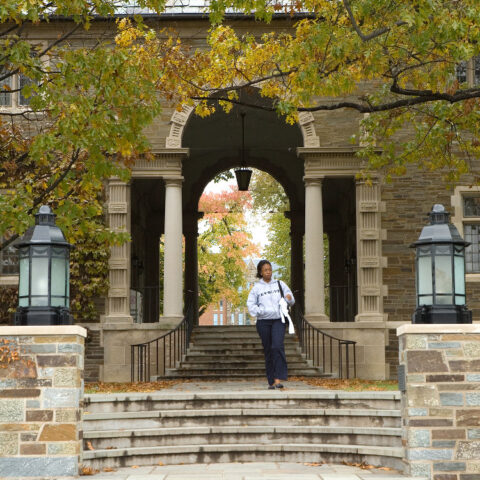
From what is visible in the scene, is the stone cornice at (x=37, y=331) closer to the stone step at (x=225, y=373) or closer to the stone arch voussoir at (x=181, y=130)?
the stone step at (x=225, y=373)

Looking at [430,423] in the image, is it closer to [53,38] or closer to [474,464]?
[474,464]

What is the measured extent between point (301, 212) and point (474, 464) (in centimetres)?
1594

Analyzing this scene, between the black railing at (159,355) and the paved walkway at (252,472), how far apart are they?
267 inches

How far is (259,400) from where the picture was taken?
421 inches

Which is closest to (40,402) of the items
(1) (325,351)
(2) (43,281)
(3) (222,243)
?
(2) (43,281)

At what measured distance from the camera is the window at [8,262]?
17672 mm

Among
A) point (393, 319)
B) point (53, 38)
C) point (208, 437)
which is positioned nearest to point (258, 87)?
point (53, 38)

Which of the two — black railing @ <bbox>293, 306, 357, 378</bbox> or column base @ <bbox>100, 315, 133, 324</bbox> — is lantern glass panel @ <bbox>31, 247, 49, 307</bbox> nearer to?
black railing @ <bbox>293, 306, 357, 378</bbox>

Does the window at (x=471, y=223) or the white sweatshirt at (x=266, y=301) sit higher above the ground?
the window at (x=471, y=223)

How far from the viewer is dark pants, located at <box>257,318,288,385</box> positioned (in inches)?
471

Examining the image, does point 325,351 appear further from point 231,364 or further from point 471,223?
point 471,223

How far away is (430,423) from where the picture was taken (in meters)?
8.24

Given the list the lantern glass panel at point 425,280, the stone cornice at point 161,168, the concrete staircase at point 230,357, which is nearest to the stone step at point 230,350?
the concrete staircase at point 230,357

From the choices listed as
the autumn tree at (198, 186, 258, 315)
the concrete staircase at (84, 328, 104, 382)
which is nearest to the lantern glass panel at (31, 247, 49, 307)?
the concrete staircase at (84, 328, 104, 382)
